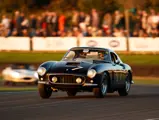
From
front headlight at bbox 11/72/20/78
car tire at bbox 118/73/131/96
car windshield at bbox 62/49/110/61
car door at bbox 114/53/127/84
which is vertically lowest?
front headlight at bbox 11/72/20/78

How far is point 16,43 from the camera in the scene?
3578cm

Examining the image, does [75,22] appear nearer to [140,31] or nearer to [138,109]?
[140,31]

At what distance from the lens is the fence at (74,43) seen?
3334 cm

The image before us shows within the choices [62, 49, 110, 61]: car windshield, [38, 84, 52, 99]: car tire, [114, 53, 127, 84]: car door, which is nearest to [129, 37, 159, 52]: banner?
[114, 53, 127, 84]: car door

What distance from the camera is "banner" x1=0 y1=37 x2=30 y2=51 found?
35.6 m

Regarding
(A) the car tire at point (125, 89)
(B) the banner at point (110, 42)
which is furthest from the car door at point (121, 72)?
(B) the banner at point (110, 42)

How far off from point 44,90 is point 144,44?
17479 mm

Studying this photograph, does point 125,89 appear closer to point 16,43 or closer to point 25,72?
point 25,72

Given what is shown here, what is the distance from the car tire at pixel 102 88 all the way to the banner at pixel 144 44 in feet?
54.4

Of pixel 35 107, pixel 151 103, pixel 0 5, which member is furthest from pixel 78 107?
pixel 0 5

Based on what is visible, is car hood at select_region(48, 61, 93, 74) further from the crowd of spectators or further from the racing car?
the crowd of spectators

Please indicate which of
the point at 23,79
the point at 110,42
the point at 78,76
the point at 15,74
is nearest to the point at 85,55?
the point at 78,76

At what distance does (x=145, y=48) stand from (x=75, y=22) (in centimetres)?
371

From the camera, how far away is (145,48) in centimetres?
3341
